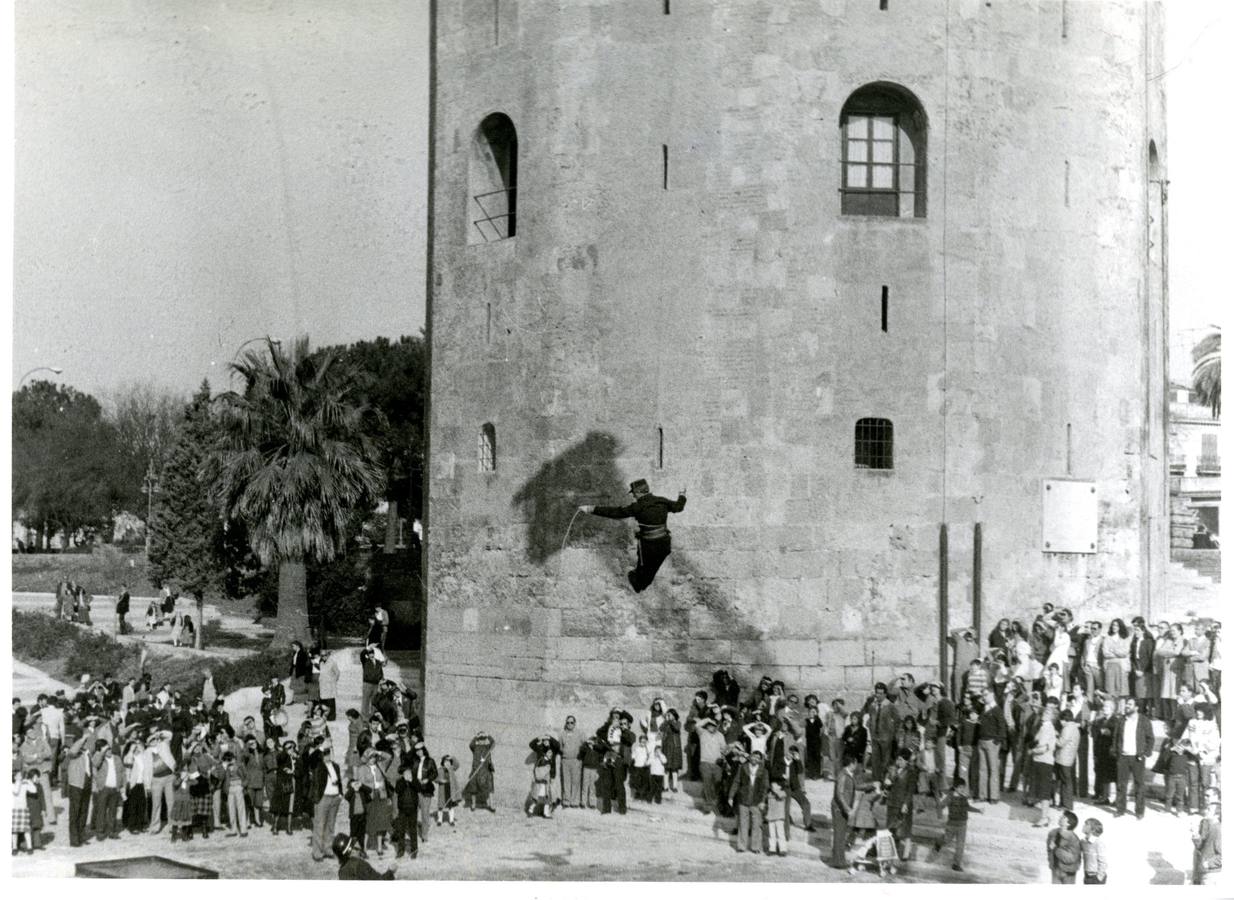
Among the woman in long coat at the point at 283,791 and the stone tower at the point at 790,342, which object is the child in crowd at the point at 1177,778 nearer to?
the stone tower at the point at 790,342

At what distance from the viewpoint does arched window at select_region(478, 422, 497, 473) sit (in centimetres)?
2170

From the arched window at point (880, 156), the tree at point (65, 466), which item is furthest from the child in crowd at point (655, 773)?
the tree at point (65, 466)

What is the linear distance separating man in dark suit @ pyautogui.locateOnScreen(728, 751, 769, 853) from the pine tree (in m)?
20.8

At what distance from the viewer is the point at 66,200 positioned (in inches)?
897

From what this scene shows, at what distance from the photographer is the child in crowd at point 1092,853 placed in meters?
14.8

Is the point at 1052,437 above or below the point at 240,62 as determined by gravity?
below

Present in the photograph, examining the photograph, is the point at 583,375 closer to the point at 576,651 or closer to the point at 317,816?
the point at 576,651

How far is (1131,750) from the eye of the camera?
52.8ft

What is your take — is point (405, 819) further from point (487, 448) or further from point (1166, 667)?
point (1166, 667)

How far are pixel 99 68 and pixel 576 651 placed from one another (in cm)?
1172

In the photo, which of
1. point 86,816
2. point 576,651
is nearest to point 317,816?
point 86,816

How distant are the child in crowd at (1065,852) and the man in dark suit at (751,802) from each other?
3245 millimetres

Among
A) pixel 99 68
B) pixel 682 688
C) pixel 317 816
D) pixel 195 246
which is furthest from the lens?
pixel 195 246

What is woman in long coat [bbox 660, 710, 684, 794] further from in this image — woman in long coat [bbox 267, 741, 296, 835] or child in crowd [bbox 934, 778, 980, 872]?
woman in long coat [bbox 267, 741, 296, 835]
